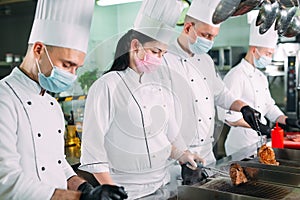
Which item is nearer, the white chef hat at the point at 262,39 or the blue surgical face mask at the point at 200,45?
the blue surgical face mask at the point at 200,45

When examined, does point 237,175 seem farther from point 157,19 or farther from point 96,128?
point 157,19

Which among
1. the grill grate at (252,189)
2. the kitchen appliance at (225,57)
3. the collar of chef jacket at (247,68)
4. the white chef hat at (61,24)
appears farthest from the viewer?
the kitchen appliance at (225,57)

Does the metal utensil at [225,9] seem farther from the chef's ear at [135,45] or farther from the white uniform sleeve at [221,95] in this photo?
the white uniform sleeve at [221,95]

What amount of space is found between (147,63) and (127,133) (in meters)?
0.35

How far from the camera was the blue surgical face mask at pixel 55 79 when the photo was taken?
4.45 ft

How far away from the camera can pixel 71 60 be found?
1.39m

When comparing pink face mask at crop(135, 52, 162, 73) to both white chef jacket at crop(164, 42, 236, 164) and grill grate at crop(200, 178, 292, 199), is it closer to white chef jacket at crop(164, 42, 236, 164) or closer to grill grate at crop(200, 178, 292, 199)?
white chef jacket at crop(164, 42, 236, 164)

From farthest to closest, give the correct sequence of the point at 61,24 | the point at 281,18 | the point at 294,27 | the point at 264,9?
the point at 294,27 → the point at 281,18 → the point at 264,9 → the point at 61,24

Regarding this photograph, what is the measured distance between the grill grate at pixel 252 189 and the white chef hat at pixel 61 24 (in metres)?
0.76

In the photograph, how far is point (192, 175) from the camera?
171cm

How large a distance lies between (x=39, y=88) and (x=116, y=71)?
0.54 meters

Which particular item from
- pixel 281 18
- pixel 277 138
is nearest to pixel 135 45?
pixel 281 18

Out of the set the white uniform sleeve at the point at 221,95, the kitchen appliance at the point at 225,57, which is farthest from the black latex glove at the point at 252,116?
the kitchen appliance at the point at 225,57

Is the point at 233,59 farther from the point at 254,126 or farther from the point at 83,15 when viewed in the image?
the point at 83,15
